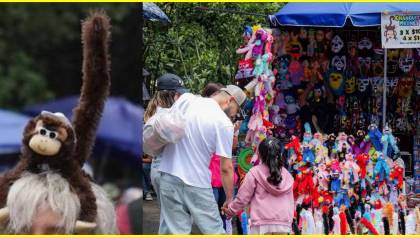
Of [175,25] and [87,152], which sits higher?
[175,25]

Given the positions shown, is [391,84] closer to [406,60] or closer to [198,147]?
[406,60]

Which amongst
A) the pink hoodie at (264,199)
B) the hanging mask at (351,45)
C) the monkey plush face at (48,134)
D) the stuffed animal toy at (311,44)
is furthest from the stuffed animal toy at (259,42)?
the monkey plush face at (48,134)

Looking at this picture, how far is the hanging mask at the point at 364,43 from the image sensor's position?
7.84 m

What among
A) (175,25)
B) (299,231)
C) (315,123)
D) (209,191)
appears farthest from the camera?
(175,25)

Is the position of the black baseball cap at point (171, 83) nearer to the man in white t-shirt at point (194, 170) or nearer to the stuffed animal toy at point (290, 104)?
the man in white t-shirt at point (194, 170)

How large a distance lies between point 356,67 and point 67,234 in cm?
538

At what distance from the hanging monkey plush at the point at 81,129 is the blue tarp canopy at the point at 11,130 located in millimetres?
32

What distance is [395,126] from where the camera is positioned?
8070 millimetres

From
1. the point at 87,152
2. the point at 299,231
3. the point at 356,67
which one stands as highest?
the point at 356,67

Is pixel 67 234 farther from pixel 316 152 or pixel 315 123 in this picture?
pixel 315 123

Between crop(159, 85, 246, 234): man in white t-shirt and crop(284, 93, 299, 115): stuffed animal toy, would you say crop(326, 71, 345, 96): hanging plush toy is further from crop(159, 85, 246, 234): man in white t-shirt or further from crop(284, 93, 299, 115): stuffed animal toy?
crop(159, 85, 246, 234): man in white t-shirt

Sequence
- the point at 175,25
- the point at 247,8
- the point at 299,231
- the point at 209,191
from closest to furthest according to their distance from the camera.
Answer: the point at 209,191, the point at 299,231, the point at 175,25, the point at 247,8

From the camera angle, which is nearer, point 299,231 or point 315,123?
point 299,231

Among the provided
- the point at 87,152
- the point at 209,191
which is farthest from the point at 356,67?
the point at 87,152
